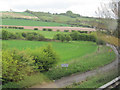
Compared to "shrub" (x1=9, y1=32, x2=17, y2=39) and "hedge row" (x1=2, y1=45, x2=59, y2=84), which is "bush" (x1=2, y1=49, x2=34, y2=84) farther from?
"shrub" (x1=9, y1=32, x2=17, y2=39)

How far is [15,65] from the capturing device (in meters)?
8.14

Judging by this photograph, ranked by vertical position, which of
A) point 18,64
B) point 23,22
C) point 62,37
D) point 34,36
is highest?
point 23,22

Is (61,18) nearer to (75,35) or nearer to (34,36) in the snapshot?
(75,35)

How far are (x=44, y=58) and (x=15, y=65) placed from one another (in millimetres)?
2778

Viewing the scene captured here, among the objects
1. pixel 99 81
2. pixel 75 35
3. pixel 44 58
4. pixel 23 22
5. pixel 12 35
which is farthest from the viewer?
pixel 75 35

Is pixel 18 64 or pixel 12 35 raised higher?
pixel 12 35

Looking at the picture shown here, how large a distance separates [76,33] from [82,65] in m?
10.9

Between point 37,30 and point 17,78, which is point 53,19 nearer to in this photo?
point 37,30

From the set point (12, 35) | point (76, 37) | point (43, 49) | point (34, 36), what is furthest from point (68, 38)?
point (43, 49)

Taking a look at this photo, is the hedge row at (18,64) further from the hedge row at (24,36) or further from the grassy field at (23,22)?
the hedge row at (24,36)

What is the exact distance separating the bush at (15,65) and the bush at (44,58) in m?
1.20

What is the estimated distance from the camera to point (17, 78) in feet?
27.6

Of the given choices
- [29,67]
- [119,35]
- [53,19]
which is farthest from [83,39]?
[119,35]

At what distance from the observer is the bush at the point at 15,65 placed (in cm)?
790
